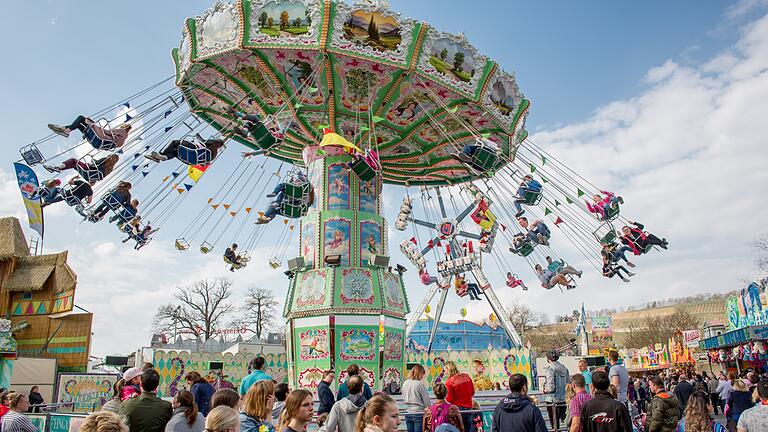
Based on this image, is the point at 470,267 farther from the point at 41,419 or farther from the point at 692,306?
the point at 692,306

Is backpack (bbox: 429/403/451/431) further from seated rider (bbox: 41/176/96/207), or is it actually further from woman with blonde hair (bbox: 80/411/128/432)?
seated rider (bbox: 41/176/96/207)

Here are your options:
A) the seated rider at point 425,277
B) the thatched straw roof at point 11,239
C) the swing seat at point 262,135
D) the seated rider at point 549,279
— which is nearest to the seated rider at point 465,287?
the seated rider at point 425,277

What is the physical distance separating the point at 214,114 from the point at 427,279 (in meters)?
14.3

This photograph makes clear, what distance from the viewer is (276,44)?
15.5 meters

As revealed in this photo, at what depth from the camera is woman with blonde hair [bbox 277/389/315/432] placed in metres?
3.79

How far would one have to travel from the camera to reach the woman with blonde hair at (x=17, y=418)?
5695 millimetres

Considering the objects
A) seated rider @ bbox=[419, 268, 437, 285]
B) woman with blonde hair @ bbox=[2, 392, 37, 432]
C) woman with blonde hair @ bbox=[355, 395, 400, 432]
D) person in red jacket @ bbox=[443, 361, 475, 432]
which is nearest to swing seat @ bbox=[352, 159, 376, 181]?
person in red jacket @ bbox=[443, 361, 475, 432]

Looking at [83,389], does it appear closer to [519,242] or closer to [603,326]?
[519,242]

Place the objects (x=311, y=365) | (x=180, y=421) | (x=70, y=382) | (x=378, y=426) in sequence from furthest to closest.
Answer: (x=70, y=382), (x=311, y=365), (x=180, y=421), (x=378, y=426)

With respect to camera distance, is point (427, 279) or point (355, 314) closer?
point (355, 314)

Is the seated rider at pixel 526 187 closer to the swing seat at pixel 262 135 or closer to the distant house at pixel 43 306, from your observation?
the swing seat at pixel 262 135

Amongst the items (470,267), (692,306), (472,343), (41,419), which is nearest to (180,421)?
(41,419)

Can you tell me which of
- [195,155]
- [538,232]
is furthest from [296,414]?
[538,232]

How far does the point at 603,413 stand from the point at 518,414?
79cm
